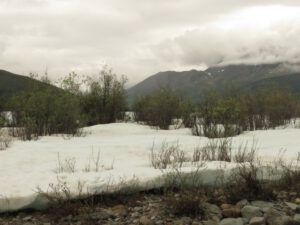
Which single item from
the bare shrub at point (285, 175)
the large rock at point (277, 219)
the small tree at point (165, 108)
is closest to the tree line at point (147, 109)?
the small tree at point (165, 108)

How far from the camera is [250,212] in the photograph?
6.83 meters

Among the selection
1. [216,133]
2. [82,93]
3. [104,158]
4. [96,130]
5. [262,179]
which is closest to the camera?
[262,179]

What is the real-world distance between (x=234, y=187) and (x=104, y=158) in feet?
11.2

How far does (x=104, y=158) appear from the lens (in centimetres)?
1012

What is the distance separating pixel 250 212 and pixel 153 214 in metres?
1.42

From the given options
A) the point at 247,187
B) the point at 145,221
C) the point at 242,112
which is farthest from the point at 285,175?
the point at 242,112

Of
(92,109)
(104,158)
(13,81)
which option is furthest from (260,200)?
(13,81)

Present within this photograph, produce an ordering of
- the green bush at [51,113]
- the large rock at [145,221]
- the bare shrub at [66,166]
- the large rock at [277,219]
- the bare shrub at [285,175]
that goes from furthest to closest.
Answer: the green bush at [51,113], the bare shrub at [66,166], the bare shrub at [285,175], the large rock at [145,221], the large rock at [277,219]

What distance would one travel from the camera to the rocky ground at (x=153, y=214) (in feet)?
21.5

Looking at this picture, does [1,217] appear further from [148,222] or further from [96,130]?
[96,130]

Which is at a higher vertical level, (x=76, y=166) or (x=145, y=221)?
(x=76, y=166)

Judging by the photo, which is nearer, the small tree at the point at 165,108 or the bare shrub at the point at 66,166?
the bare shrub at the point at 66,166

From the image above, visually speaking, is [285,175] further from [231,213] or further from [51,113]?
[51,113]

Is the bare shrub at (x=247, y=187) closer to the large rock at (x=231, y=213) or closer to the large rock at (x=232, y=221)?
the large rock at (x=231, y=213)
